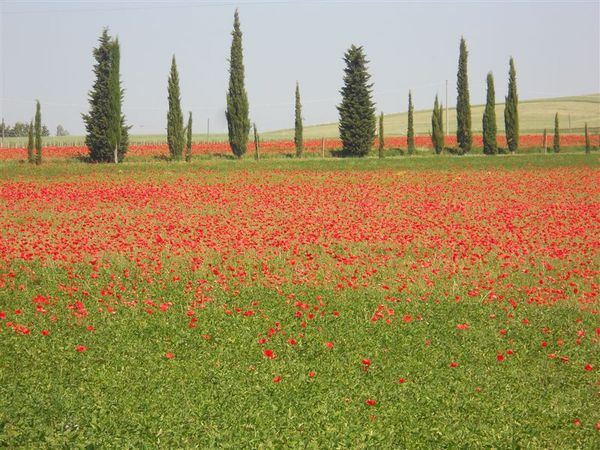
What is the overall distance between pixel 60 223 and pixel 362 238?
838cm

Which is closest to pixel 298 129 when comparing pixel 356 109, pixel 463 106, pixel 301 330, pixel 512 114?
pixel 356 109

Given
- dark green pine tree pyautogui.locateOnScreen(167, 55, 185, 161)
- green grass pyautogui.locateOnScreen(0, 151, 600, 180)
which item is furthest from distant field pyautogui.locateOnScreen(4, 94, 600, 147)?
green grass pyautogui.locateOnScreen(0, 151, 600, 180)

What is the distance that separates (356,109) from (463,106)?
9.95 m

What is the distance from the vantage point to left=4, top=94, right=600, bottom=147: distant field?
97688 millimetres

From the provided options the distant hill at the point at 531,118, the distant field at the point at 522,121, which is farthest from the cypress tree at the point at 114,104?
the distant hill at the point at 531,118

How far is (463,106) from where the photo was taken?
62781mm

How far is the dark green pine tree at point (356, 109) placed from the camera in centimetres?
6022

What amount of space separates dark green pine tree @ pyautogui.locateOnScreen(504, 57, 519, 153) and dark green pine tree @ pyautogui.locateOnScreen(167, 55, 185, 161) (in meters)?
28.2

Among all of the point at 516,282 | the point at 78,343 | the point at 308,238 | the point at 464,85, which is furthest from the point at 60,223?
the point at 464,85

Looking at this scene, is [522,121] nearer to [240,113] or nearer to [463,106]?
[463,106]

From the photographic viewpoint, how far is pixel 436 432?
21.8ft

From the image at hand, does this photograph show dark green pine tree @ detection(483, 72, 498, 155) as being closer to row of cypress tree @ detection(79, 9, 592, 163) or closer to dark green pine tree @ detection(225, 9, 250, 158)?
row of cypress tree @ detection(79, 9, 592, 163)

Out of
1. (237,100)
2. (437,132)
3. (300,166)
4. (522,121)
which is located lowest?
(300,166)

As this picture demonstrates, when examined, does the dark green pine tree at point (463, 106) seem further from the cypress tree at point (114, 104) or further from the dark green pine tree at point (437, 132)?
the cypress tree at point (114, 104)
